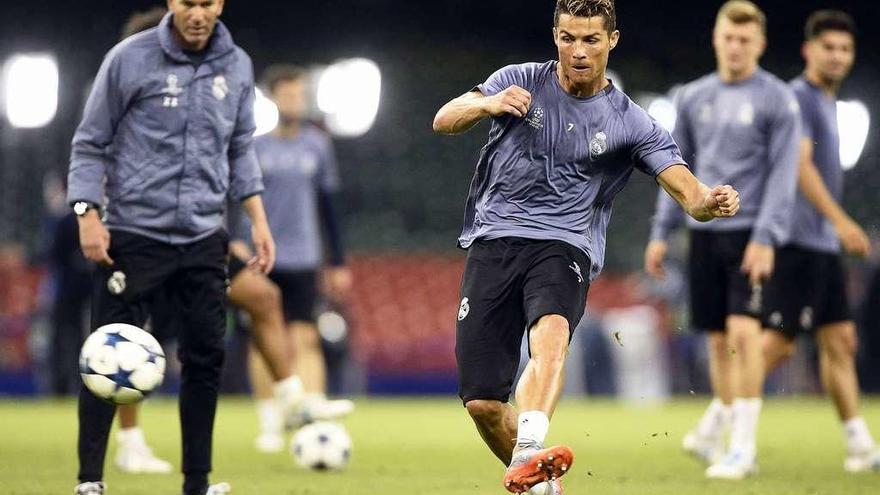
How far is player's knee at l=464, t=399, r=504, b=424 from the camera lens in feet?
18.2

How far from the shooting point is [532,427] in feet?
17.1

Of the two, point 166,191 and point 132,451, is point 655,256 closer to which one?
point 132,451

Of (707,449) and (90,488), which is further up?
(707,449)

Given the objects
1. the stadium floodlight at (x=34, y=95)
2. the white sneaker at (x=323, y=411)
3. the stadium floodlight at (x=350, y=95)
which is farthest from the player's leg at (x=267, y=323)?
the stadium floodlight at (x=34, y=95)

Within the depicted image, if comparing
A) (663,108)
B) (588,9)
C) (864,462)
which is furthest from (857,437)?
(663,108)

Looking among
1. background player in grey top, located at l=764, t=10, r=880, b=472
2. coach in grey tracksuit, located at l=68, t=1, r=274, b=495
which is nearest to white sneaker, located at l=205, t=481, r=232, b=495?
coach in grey tracksuit, located at l=68, t=1, r=274, b=495

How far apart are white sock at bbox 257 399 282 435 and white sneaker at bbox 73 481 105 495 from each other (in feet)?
12.3

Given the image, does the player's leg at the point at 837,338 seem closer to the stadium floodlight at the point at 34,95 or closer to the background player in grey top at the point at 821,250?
the background player in grey top at the point at 821,250

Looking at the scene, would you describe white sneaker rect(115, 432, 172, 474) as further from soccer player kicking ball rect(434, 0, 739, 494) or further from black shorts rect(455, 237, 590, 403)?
black shorts rect(455, 237, 590, 403)

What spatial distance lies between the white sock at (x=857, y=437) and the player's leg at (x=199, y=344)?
12.8 ft

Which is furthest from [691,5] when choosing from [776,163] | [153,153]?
[153,153]

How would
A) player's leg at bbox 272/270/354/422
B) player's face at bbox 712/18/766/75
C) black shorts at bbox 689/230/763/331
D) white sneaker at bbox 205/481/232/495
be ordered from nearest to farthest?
1. white sneaker at bbox 205/481/232/495
2. black shorts at bbox 689/230/763/331
3. player's face at bbox 712/18/766/75
4. player's leg at bbox 272/270/354/422

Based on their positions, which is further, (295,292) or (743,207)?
(295,292)

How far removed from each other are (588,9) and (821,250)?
3628 mm
